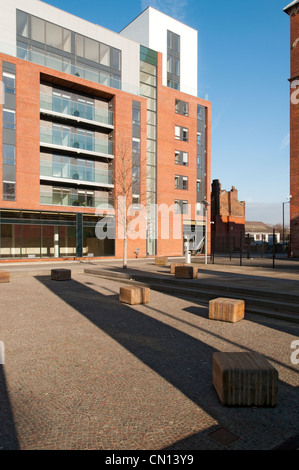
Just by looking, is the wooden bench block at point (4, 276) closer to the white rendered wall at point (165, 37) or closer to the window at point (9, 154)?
the window at point (9, 154)

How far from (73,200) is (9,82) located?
35.9 ft

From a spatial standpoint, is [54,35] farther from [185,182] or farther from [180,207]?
[180,207]

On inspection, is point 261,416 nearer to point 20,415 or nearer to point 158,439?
point 158,439

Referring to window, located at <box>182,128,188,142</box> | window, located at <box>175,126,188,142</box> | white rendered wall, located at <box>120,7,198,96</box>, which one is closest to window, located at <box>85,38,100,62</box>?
white rendered wall, located at <box>120,7,198,96</box>

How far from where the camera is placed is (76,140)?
29.4 metres

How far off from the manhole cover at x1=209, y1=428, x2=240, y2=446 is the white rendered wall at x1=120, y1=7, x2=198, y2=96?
131 feet

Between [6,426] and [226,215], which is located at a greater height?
[226,215]

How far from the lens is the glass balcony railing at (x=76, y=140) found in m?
28.0

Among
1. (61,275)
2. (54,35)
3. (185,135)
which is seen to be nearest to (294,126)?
(185,135)

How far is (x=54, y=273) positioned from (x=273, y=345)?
13.2m

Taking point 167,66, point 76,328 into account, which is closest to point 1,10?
point 167,66

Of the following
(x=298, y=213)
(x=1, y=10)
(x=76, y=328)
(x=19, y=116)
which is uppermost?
(x=1, y=10)

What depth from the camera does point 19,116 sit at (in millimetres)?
26484
